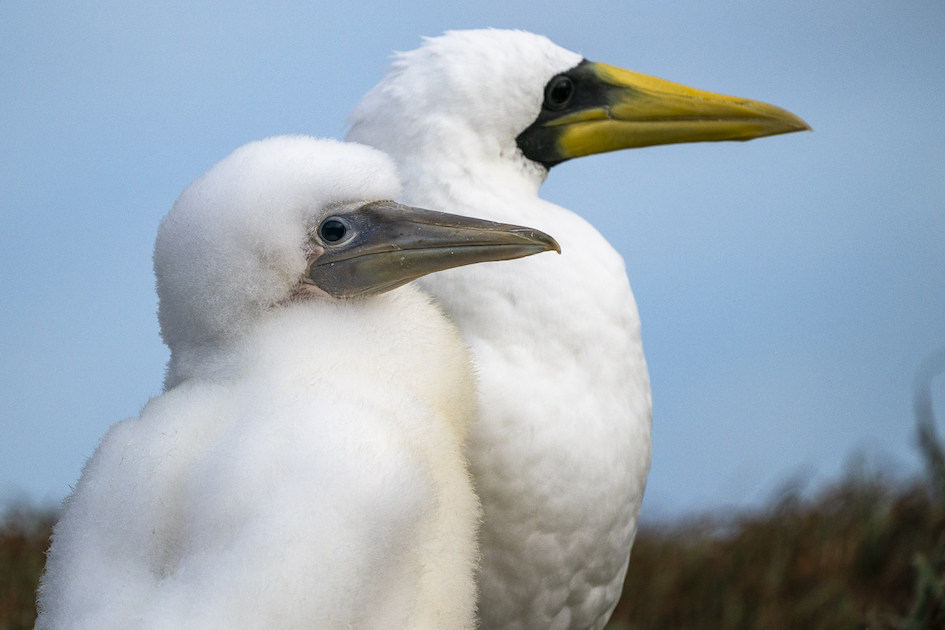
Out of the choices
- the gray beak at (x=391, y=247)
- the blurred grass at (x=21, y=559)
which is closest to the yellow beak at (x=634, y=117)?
the gray beak at (x=391, y=247)

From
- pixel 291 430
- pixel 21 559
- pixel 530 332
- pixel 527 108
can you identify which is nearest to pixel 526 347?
pixel 530 332

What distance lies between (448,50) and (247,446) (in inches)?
58.4

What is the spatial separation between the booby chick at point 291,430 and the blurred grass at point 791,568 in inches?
88.0

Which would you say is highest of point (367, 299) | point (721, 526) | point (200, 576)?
point (367, 299)

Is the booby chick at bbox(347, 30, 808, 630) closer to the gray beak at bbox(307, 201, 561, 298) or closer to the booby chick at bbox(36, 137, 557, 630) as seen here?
the booby chick at bbox(36, 137, 557, 630)

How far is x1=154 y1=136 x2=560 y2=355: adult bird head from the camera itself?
1954 millimetres

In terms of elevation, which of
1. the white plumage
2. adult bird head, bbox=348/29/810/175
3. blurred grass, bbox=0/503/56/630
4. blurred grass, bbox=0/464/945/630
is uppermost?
adult bird head, bbox=348/29/810/175

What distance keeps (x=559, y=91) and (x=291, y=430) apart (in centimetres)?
165

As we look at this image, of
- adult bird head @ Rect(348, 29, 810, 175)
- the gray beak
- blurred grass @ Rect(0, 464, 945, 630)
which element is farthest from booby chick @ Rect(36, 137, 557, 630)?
blurred grass @ Rect(0, 464, 945, 630)

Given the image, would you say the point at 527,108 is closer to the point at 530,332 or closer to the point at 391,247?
the point at 530,332

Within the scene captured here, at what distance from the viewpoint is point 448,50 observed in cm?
285

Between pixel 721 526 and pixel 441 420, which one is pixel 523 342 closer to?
pixel 441 420

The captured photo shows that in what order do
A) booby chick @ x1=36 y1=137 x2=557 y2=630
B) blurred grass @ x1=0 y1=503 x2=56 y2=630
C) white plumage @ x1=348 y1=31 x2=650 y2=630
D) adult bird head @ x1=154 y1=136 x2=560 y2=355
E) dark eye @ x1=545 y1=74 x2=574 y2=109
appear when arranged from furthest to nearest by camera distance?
1. blurred grass @ x1=0 y1=503 x2=56 y2=630
2. dark eye @ x1=545 y1=74 x2=574 y2=109
3. white plumage @ x1=348 y1=31 x2=650 y2=630
4. adult bird head @ x1=154 y1=136 x2=560 y2=355
5. booby chick @ x1=36 y1=137 x2=557 y2=630

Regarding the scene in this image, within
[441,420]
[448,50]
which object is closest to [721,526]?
[448,50]
